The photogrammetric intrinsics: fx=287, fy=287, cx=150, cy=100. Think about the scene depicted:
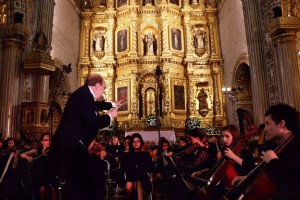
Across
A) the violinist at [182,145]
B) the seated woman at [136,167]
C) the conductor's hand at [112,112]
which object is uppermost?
the conductor's hand at [112,112]

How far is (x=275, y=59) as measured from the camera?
1032cm

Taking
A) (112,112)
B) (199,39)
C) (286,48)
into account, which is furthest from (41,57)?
(199,39)

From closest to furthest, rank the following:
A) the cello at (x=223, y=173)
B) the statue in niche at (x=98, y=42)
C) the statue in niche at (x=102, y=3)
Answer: the cello at (x=223, y=173) < the statue in niche at (x=98, y=42) < the statue in niche at (x=102, y=3)

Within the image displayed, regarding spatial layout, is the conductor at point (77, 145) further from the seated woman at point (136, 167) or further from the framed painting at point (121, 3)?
the framed painting at point (121, 3)

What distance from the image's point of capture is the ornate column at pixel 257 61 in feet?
36.5

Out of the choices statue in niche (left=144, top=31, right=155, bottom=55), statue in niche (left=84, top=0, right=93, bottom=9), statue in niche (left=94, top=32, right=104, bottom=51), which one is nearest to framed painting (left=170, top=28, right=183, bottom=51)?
statue in niche (left=144, top=31, right=155, bottom=55)

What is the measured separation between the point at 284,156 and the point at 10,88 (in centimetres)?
940

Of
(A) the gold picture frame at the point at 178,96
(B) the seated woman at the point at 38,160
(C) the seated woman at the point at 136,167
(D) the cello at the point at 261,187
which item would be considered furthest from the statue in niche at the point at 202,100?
(D) the cello at the point at 261,187

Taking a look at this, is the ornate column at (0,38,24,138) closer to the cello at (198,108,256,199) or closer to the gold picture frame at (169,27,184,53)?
the cello at (198,108,256,199)

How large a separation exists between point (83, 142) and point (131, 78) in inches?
636

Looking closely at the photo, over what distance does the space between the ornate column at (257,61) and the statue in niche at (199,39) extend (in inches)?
334

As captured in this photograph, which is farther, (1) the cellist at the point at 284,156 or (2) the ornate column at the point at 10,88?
(2) the ornate column at the point at 10,88

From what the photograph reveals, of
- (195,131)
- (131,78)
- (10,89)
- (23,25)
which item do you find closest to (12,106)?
(10,89)

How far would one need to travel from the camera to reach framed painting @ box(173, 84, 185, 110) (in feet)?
62.8
